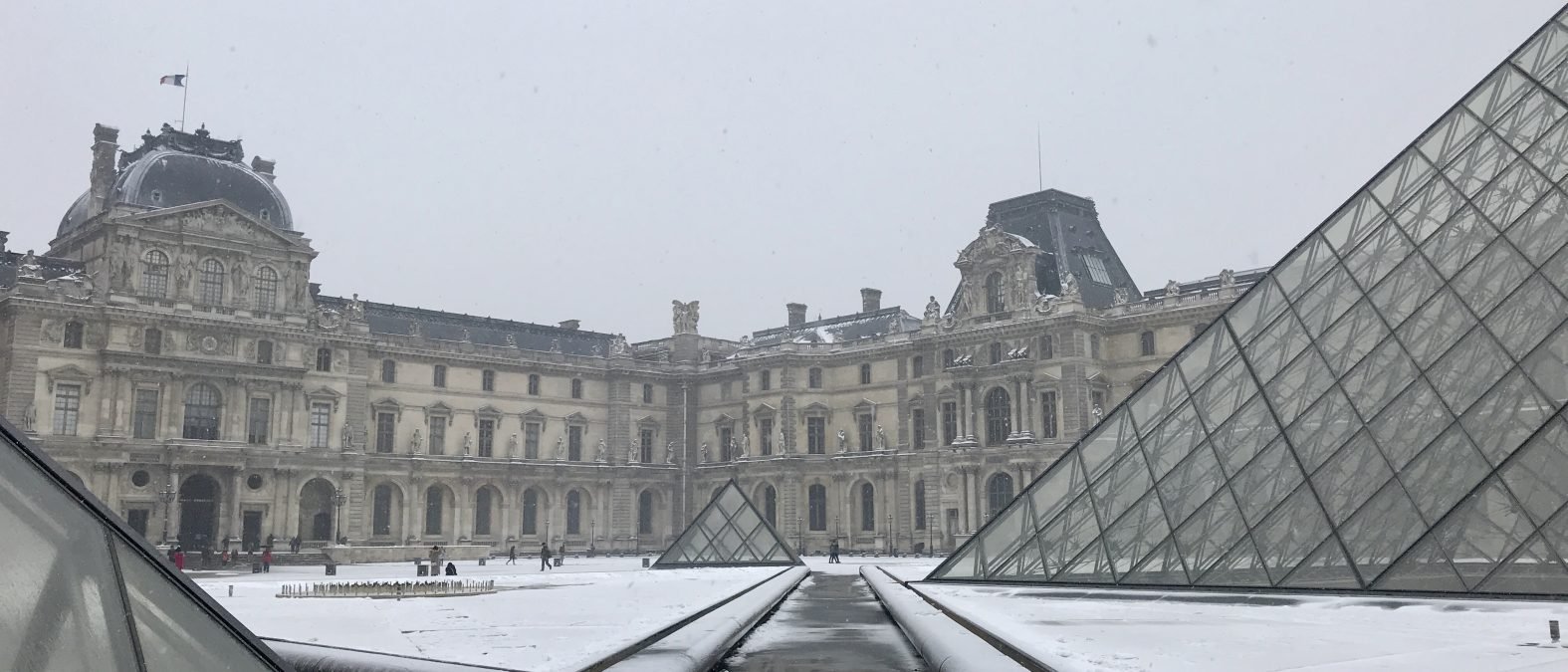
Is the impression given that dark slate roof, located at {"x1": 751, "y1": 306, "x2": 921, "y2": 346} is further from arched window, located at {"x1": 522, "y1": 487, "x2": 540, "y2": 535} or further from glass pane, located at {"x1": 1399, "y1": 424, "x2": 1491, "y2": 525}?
glass pane, located at {"x1": 1399, "y1": 424, "x2": 1491, "y2": 525}

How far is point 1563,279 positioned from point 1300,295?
388 centimetres

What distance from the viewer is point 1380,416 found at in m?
17.3

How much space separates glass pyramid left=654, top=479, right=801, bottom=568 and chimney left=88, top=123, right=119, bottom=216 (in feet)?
Result: 91.6

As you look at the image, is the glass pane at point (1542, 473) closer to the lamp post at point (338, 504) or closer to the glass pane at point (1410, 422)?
the glass pane at point (1410, 422)

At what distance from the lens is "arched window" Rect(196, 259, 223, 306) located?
45.9 meters

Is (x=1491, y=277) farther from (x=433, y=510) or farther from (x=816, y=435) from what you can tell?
(x=433, y=510)

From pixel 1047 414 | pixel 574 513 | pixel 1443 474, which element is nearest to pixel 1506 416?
pixel 1443 474

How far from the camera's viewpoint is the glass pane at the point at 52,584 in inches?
139

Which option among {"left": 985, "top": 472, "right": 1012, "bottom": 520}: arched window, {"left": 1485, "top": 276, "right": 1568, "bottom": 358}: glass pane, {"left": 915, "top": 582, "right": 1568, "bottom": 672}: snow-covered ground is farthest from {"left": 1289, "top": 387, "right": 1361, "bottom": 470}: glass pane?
{"left": 985, "top": 472, "right": 1012, "bottom": 520}: arched window

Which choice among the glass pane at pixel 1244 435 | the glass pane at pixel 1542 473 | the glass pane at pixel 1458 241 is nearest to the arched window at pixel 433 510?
the glass pane at pixel 1244 435

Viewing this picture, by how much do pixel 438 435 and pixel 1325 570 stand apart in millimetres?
43048

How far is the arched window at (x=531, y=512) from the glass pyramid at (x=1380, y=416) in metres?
36.8

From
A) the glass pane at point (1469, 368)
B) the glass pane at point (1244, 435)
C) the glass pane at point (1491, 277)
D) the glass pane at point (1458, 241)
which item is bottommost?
the glass pane at point (1244, 435)

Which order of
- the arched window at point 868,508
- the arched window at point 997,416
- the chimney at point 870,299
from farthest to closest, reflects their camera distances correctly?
the chimney at point 870,299
the arched window at point 868,508
the arched window at point 997,416
